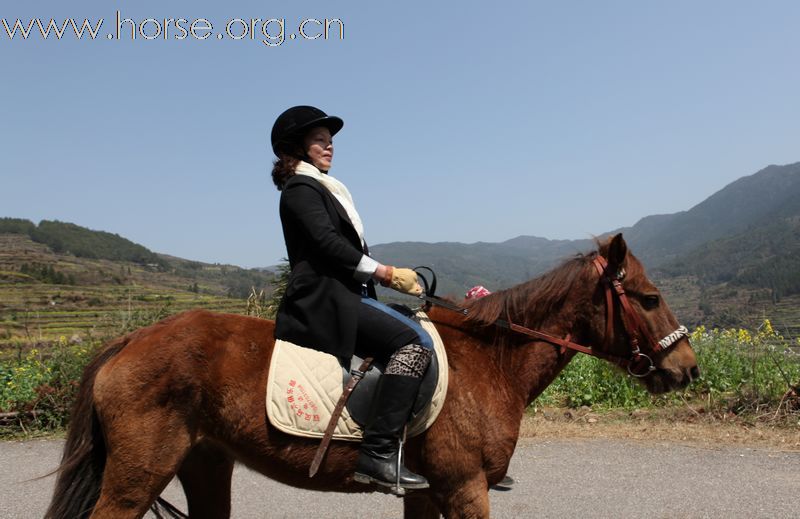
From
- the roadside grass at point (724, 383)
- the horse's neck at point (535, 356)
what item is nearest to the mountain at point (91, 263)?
the roadside grass at point (724, 383)

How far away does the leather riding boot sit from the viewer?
317cm

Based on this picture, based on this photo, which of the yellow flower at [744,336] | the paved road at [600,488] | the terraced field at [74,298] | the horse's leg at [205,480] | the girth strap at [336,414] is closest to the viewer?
the girth strap at [336,414]

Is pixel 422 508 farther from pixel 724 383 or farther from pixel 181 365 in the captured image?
pixel 724 383

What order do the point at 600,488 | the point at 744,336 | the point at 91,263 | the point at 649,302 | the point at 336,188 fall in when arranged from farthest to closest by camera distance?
1. the point at 91,263
2. the point at 744,336
3. the point at 600,488
4. the point at 649,302
5. the point at 336,188

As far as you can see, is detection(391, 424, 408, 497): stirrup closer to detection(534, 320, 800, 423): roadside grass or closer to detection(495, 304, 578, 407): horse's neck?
detection(495, 304, 578, 407): horse's neck

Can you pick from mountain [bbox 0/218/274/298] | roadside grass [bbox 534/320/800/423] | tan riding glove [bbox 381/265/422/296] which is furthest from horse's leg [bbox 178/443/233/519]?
mountain [bbox 0/218/274/298]

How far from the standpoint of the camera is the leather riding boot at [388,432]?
10.4ft

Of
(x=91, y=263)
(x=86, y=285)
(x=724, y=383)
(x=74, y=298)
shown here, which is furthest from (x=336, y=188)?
(x=91, y=263)

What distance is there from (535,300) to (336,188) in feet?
4.80

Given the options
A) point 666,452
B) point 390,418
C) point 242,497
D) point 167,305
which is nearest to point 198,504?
point 390,418

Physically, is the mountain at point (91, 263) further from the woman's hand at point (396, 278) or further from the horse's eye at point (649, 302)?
the horse's eye at point (649, 302)

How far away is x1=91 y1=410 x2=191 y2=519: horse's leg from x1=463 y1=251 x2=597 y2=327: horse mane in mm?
1925

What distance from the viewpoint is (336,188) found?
3.55 meters

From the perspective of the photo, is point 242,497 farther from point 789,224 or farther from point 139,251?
point 789,224
